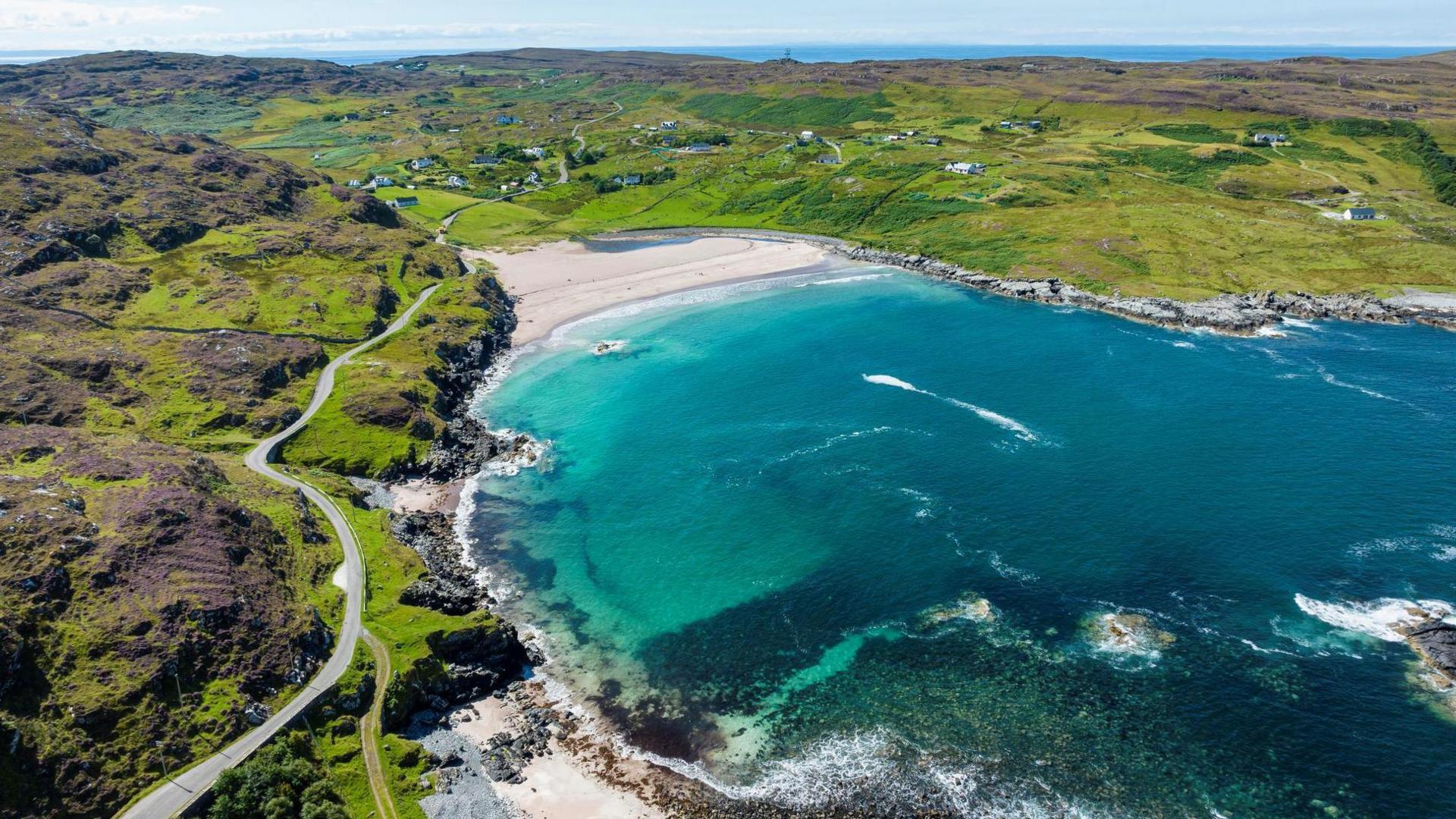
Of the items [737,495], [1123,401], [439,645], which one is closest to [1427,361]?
[1123,401]

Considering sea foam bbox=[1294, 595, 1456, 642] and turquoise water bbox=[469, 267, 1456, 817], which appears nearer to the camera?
turquoise water bbox=[469, 267, 1456, 817]

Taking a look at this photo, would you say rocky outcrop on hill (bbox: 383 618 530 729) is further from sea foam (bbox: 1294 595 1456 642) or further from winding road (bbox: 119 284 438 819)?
sea foam (bbox: 1294 595 1456 642)

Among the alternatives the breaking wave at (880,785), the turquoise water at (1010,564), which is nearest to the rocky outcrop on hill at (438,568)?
the turquoise water at (1010,564)

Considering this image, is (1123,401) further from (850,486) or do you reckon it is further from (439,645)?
(439,645)

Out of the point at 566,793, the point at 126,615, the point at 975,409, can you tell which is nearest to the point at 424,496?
the point at 126,615

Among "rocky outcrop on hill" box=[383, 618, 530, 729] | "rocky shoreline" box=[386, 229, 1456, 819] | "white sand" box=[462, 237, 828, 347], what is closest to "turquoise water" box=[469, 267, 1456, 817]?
"rocky shoreline" box=[386, 229, 1456, 819]

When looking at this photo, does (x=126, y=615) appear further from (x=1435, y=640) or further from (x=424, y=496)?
(x=1435, y=640)
